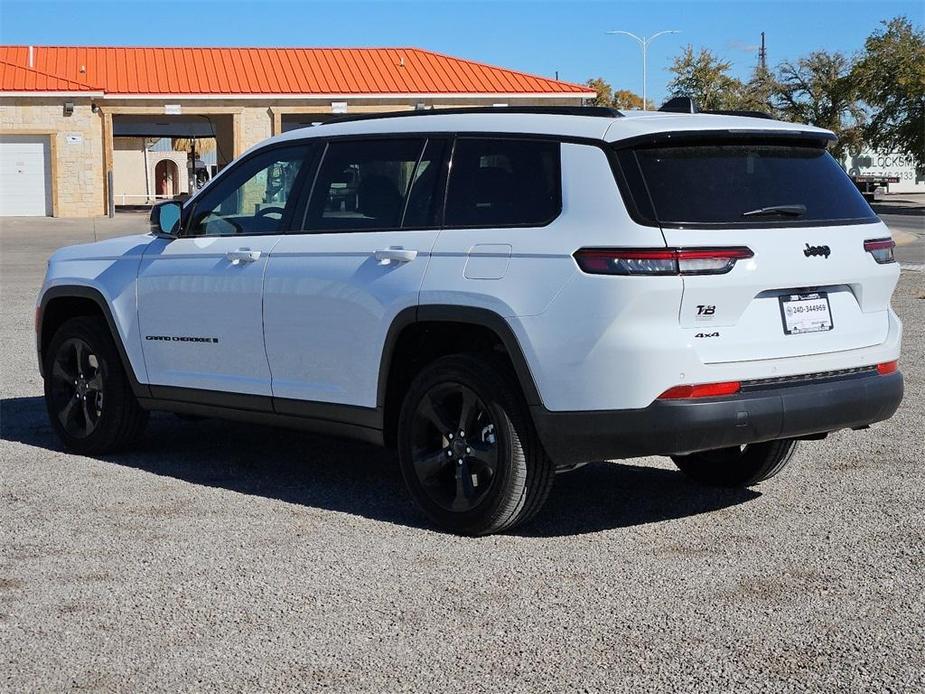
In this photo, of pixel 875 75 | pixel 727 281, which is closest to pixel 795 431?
pixel 727 281

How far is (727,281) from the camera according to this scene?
538cm

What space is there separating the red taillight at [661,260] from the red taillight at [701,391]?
456 millimetres

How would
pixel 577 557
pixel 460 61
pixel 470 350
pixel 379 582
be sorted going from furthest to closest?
1. pixel 460 61
2. pixel 470 350
3. pixel 577 557
4. pixel 379 582

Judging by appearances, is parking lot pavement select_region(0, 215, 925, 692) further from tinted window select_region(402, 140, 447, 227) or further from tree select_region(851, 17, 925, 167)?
tree select_region(851, 17, 925, 167)

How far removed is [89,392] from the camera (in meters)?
7.93

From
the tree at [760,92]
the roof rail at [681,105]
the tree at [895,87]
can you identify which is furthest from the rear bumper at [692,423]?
the tree at [760,92]

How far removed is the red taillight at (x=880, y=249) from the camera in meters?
5.95

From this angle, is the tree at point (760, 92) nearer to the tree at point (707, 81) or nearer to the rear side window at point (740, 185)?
the tree at point (707, 81)

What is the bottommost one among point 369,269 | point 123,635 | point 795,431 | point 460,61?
point 123,635

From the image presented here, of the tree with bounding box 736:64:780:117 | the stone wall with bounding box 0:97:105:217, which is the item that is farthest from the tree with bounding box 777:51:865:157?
the stone wall with bounding box 0:97:105:217

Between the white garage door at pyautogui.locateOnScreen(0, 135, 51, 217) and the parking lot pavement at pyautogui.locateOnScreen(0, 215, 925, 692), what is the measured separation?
44.2 m

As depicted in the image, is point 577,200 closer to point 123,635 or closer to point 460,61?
point 123,635

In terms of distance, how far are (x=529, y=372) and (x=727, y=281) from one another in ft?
2.90

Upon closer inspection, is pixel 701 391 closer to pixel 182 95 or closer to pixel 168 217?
pixel 168 217
